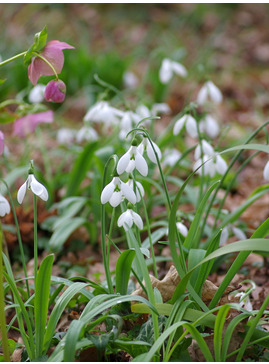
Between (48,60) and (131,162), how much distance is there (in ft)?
1.35

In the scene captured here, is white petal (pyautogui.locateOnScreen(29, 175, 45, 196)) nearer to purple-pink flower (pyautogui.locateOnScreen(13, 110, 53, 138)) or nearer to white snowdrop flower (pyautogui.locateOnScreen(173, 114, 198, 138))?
white snowdrop flower (pyautogui.locateOnScreen(173, 114, 198, 138))

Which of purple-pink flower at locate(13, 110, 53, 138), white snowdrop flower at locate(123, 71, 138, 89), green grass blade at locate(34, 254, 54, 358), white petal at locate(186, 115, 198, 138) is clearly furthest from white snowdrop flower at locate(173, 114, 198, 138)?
white snowdrop flower at locate(123, 71, 138, 89)

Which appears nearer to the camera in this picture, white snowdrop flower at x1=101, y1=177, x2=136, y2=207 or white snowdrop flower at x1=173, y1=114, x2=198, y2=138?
white snowdrop flower at x1=101, y1=177, x2=136, y2=207

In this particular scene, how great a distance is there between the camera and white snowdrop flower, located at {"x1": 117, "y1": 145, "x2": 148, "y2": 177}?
1434 mm

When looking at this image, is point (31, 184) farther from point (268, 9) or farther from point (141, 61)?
point (268, 9)

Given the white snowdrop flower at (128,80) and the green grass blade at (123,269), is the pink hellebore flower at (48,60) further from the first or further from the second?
the white snowdrop flower at (128,80)

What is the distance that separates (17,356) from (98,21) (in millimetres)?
5529

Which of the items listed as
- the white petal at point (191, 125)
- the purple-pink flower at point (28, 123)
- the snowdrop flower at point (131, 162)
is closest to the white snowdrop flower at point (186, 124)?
the white petal at point (191, 125)

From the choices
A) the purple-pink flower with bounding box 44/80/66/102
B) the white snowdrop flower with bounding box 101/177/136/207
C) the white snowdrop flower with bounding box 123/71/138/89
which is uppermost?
the purple-pink flower with bounding box 44/80/66/102

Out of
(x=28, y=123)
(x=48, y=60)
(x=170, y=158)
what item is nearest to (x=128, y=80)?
(x=170, y=158)

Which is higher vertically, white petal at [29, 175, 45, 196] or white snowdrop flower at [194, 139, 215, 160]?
white petal at [29, 175, 45, 196]

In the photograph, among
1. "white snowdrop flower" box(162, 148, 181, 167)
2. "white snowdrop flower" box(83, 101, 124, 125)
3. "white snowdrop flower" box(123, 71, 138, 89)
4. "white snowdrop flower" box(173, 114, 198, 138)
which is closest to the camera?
"white snowdrop flower" box(173, 114, 198, 138)

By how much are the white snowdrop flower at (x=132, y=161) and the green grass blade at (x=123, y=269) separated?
26 cm

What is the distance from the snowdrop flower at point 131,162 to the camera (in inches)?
56.3
